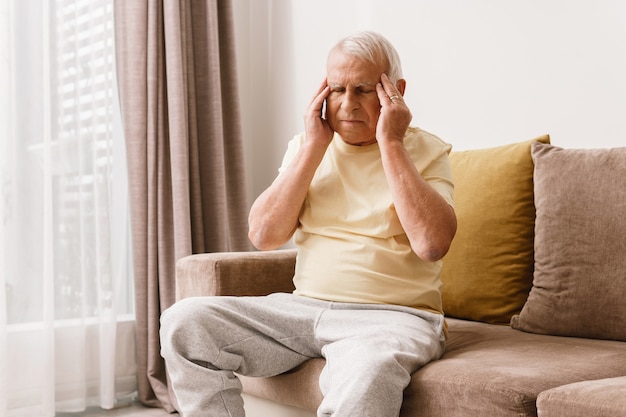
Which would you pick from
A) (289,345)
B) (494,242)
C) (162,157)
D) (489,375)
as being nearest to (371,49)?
(494,242)

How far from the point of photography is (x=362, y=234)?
6.47 feet

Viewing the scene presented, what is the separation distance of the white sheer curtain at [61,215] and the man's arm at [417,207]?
1577 millimetres

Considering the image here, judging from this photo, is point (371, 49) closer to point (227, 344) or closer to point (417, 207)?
point (417, 207)

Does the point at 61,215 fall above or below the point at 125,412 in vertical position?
above

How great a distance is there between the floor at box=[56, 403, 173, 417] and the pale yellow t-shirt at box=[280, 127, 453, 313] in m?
1.33

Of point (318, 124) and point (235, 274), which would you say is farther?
point (235, 274)

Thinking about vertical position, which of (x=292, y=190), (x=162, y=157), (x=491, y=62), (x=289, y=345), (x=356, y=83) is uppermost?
(x=491, y=62)

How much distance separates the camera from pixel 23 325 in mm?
2969

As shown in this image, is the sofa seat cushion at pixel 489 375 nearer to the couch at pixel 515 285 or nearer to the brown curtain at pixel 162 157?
the couch at pixel 515 285

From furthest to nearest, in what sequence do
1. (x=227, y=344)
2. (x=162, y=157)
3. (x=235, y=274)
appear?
(x=162, y=157) < (x=235, y=274) < (x=227, y=344)

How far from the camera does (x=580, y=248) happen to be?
2.04m

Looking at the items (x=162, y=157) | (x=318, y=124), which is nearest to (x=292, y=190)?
(x=318, y=124)

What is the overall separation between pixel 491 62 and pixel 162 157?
133cm

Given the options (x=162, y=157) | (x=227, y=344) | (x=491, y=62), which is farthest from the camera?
(x=162, y=157)
